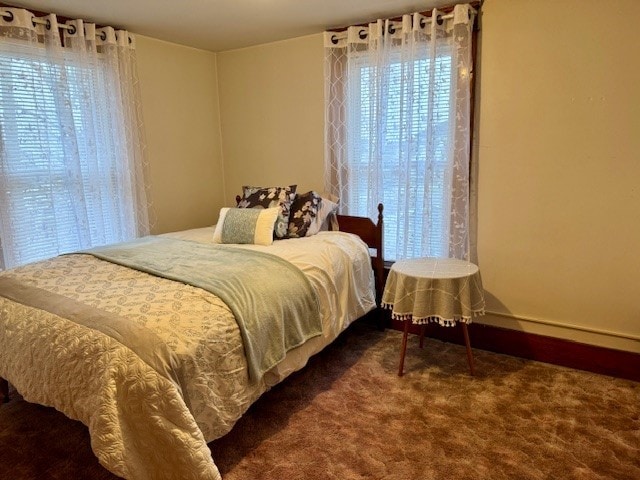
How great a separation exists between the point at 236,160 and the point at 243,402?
259 centimetres

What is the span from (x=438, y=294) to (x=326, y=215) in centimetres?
113

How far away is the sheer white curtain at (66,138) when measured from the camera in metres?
2.58

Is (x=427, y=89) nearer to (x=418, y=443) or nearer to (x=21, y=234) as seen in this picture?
(x=418, y=443)

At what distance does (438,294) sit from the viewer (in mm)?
2262

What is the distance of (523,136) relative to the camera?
2504 mm

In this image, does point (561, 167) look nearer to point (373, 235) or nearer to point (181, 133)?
point (373, 235)

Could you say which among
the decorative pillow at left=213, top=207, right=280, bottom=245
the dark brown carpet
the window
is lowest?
the dark brown carpet

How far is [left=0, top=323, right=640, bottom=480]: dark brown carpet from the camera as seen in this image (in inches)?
67.5

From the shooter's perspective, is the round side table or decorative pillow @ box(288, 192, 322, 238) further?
decorative pillow @ box(288, 192, 322, 238)

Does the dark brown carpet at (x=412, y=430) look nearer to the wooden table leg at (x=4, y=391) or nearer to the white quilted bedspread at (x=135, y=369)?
the wooden table leg at (x=4, y=391)

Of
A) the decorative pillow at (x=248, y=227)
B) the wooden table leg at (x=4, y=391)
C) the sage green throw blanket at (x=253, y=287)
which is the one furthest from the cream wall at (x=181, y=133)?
the wooden table leg at (x=4, y=391)

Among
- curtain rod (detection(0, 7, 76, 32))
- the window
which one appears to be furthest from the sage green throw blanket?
curtain rod (detection(0, 7, 76, 32))

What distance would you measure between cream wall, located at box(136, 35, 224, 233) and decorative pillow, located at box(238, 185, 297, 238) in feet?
2.54

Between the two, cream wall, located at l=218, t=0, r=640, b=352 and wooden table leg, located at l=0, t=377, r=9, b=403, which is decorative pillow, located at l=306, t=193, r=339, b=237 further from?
wooden table leg, located at l=0, t=377, r=9, b=403
